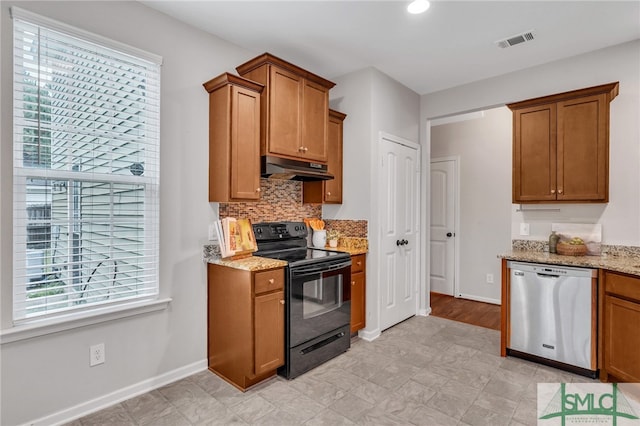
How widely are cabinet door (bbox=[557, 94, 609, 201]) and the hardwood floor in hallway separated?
172 cm

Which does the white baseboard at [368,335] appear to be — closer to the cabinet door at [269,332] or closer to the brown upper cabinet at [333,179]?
the cabinet door at [269,332]

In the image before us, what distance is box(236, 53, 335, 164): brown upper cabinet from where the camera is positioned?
9.16 feet

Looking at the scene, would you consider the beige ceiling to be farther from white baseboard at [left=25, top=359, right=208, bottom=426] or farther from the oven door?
white baseboard at [left=25, top=359, right=208, bottom=426]

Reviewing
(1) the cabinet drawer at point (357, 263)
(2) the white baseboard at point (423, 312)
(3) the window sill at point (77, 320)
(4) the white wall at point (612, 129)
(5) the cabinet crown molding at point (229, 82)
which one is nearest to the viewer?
(3) the window sill at point (77, 320)

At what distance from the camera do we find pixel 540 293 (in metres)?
2.78

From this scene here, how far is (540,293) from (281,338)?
7.02 feet

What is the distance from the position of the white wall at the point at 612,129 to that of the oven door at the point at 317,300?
1.93 meters

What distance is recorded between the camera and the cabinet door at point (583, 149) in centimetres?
280

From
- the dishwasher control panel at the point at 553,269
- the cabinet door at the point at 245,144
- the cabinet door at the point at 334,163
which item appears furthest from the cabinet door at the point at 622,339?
the cabinet door at the point at 245,144

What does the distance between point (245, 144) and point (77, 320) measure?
1618 mm

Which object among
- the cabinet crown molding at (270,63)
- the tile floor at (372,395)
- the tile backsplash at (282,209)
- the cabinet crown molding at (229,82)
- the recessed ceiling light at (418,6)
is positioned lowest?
the tile floor at (372,395)

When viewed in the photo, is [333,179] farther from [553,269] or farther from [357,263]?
[553,269]

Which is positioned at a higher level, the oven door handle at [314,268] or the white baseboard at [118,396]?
the oven door handle at [314,268]

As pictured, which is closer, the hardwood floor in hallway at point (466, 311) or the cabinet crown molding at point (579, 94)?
the cabinet crown molding at point (579, 94)
